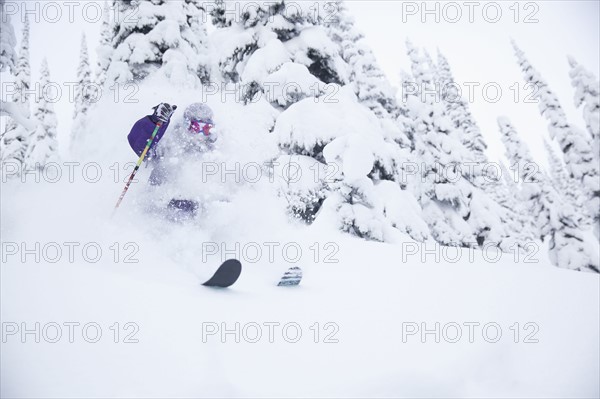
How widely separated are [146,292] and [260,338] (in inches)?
55.3

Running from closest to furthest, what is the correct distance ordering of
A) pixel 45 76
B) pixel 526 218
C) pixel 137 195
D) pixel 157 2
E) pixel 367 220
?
pixel 137 195 → pixel 367 220 → pixel 157 2 → pixel 45 76 → pixel 526 218

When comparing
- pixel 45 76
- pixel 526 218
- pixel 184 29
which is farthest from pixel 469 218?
pixel 45 76

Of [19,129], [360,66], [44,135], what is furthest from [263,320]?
[44,135]

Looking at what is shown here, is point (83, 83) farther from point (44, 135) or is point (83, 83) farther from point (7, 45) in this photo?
point (7, 45)

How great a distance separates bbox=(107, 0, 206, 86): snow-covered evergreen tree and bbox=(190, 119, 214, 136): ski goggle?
6.32 meters

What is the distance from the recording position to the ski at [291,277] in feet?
15.9

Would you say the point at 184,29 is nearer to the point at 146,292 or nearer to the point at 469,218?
the point at 146,292

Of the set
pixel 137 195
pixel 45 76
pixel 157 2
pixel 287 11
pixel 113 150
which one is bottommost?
pixel 137 195

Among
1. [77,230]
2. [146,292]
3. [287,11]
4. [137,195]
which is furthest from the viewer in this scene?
[287,11]

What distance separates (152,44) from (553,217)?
23589mm

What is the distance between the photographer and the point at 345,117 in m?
10.0

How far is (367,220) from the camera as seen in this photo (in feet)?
29.9

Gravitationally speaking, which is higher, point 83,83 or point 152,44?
point 83,83

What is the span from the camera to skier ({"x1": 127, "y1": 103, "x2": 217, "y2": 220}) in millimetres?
6129
